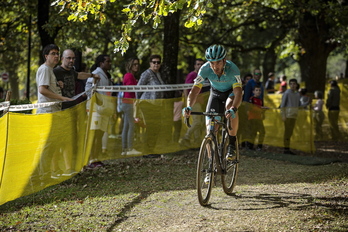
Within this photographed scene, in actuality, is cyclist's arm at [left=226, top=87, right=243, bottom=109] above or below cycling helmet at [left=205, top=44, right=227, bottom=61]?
below

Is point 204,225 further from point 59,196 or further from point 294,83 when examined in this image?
point 294,83

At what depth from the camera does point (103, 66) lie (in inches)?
423

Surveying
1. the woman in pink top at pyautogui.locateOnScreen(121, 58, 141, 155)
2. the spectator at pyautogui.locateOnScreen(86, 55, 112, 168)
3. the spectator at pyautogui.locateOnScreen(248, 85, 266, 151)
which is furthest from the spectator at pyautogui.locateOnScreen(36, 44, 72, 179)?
the spectator at pyautogui.locateOnScreen(248, 85, 266, 151)

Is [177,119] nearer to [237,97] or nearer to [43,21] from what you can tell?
[237,97]

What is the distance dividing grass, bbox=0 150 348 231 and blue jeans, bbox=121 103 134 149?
744mm

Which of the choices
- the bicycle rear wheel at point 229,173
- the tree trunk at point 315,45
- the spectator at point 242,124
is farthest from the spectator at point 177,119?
the tree trunk at point 315,45

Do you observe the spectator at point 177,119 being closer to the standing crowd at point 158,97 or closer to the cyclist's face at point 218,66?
the standing crowd at point 158,97

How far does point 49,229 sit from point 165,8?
302 centimetres

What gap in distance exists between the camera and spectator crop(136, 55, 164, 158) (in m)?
11.1

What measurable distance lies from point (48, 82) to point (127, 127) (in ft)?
8.95

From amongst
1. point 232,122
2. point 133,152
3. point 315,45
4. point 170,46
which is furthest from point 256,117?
point 315,45

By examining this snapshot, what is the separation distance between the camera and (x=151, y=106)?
442 inches

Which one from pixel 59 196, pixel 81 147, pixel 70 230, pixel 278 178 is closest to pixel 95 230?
pixel 70 230

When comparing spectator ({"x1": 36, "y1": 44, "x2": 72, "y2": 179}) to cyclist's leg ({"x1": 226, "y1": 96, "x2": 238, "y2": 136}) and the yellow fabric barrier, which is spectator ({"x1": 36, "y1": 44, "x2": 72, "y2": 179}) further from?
cyclist's leg ({"x1": 226, "y1": 96, "x2": 238, "y2": 136})
